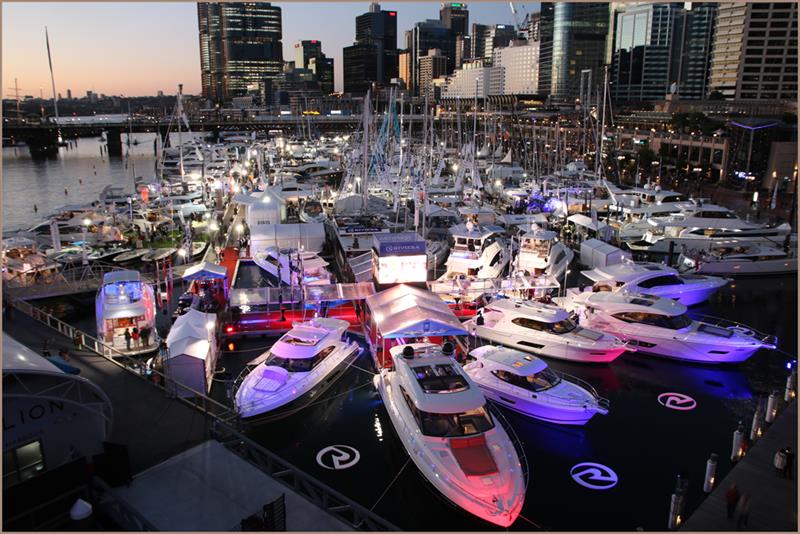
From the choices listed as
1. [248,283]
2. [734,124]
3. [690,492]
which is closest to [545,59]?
[734,124]

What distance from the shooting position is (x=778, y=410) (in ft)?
47.4

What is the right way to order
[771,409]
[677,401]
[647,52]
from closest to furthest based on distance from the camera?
[771,409] < [677,401] < [647,52]

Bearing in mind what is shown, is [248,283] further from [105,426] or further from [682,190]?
[682,190]

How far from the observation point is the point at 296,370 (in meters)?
15.7

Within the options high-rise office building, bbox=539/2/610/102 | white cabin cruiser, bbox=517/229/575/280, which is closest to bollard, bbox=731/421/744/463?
white cabin cruiser, bbox=517/229/575/280

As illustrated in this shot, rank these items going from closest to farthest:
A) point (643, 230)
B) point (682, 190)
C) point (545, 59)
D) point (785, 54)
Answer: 1. point (643, 230)
2. point (682, 190)
3. point (785, 54)
4. point (545, 59)

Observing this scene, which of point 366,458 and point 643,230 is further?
point 643,230

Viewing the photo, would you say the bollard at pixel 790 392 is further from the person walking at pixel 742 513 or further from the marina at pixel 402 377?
the person walking at pixel 742 513

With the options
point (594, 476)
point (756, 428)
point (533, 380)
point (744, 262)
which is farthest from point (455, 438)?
point (744, 262)

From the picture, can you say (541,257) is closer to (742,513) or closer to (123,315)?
(742,513)

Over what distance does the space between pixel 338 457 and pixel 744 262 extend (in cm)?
2348

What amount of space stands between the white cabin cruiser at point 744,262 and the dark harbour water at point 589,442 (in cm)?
762

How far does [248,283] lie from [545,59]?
180 metres

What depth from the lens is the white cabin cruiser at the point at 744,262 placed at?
89.6ft
